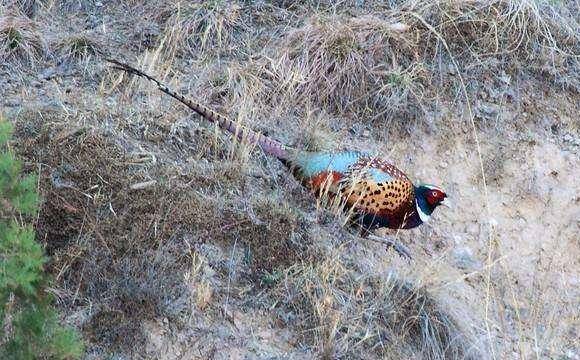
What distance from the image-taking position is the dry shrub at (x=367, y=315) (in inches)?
180

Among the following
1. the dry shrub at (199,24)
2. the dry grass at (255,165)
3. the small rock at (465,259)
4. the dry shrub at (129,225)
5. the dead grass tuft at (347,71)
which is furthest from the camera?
the dry shrub at (199,24)

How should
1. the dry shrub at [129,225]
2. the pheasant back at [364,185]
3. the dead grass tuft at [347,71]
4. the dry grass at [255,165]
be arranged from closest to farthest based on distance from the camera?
the dry shrub at [129,225] < the dry grass at [255,165] < the pheasant back at [364,185] < the dead grass tuft at [347,71]

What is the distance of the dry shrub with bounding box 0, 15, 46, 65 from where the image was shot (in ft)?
19.5

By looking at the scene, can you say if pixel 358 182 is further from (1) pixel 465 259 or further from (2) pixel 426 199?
(1) pixel 465 259

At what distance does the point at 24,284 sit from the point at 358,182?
7.72 feet

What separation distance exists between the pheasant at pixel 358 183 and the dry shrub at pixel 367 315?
0.43 m

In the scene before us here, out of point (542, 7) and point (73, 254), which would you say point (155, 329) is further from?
point (542, 7)

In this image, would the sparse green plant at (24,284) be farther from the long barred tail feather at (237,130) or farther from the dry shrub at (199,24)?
the dry shrub at (199,24)

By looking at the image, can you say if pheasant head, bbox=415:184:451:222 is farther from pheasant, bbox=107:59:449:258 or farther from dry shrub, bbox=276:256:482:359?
dry shrub, bbox=276:256:482:359

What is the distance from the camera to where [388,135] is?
6184 mm

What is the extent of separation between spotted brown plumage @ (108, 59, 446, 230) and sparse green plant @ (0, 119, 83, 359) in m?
2.04

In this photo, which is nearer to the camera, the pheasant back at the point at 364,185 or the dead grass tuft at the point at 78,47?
the pheasant back at the point at 364,185

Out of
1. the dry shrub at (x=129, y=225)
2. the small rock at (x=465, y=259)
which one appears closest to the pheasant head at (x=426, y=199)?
the small rock at (x=465, y=259)

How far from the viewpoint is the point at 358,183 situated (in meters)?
5.25
